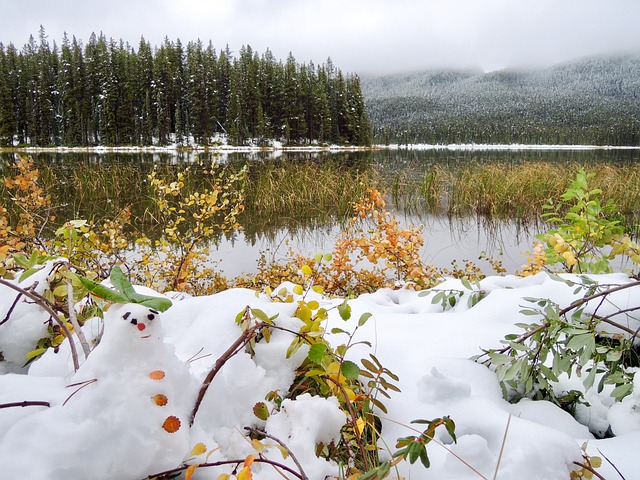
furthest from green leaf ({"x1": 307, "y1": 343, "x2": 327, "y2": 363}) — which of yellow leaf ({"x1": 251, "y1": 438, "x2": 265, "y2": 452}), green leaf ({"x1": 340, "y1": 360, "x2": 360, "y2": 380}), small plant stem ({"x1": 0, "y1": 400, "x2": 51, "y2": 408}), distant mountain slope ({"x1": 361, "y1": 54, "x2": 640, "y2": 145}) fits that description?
distant mountain slope ({"x1": 361, "y1": 54, "x2": 640, "y2": 145})

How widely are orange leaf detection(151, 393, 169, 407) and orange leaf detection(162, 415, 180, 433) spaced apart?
29mm

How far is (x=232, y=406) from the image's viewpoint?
3.15 feet

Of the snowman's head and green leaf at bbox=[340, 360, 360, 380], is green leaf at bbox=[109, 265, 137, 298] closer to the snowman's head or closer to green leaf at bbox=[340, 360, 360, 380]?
the snowman's head

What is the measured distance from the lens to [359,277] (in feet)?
13.4

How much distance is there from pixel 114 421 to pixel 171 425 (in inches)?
3.7

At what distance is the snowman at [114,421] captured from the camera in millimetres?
657

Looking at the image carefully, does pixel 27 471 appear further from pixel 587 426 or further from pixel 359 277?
pixel 359 277

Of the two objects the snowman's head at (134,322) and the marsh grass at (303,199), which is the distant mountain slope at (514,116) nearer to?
the marsh grass at (303,199)

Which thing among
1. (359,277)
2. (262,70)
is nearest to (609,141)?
(262,70)

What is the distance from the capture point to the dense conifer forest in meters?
48.2

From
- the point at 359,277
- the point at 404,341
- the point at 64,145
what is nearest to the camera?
the point at 404,341

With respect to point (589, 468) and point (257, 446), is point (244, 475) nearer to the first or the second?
point (257, 446)

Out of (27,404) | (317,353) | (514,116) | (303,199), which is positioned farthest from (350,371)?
(514,116)

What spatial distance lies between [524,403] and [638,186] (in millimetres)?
9106
